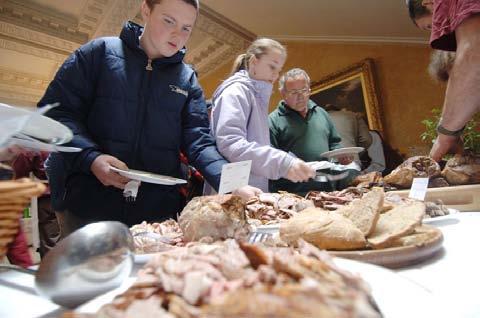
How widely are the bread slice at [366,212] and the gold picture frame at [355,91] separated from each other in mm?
4995

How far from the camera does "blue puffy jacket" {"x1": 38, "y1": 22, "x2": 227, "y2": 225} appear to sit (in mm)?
1438

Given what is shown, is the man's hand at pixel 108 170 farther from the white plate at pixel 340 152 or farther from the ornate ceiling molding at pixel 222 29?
the ornate ceiling molding at pixel 222 29

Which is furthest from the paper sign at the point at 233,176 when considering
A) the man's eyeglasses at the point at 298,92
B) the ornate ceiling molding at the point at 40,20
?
the ornate ceiling molding at the point at 40,20

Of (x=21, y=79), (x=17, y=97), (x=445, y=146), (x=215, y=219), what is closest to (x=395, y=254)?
(x=215, y=219)

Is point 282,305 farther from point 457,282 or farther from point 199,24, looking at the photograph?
point 199,24

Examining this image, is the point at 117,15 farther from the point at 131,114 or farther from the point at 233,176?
the point at 233,176

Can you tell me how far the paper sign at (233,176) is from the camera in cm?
119

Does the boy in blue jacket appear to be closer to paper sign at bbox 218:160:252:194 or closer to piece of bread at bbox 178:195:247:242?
paper sign at bbox 218:160:252:194

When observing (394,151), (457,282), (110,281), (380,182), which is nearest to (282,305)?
(110,281)

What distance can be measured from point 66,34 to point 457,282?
684cm

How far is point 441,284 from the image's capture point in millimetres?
638

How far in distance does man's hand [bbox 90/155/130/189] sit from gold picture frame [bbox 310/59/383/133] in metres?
4.90

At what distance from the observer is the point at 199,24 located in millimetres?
5750

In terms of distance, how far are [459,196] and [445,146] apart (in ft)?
1.29
